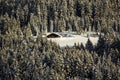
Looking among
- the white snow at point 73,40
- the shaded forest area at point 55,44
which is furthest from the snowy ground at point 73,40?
the shaded forest area at point 55,44

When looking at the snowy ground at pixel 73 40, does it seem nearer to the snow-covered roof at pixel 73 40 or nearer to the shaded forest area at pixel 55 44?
the snow-covered roof at pixel 73 40

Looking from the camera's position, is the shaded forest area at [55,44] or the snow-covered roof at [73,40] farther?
the snow-covered roof at [73,40]

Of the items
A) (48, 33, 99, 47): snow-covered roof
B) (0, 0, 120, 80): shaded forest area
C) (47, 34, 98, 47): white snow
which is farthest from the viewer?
(47, 34, 98, 47): white snow

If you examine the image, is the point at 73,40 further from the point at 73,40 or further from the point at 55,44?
the point at 55,44

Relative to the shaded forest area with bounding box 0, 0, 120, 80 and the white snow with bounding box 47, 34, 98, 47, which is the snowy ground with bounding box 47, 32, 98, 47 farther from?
the shaded forest area with bounding box 0, 0, 120, 80

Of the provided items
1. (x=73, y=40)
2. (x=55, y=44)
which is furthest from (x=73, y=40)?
(x=55, y=44)

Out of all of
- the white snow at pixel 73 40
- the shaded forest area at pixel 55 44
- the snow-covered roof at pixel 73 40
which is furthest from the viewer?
the white snow at pixel 73 40

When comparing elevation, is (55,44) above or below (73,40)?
above

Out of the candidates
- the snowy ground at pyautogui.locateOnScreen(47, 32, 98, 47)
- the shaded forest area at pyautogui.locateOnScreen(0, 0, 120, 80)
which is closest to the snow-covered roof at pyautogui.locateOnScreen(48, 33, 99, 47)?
the snowy ground at pyautogui.locateOnScreen(47, 32, 98, 47)

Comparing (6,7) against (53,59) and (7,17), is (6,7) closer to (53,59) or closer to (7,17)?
(7,17)
